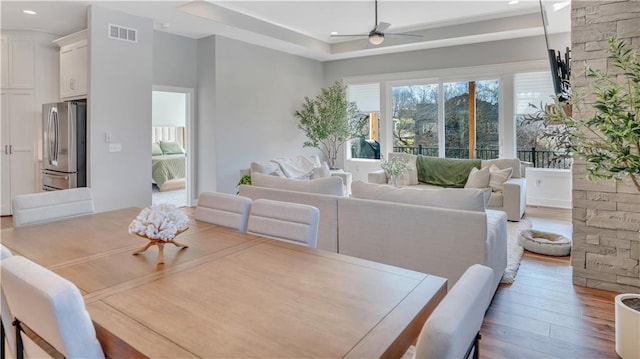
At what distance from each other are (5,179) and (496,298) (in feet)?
23.1

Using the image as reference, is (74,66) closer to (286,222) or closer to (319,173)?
(319,173)

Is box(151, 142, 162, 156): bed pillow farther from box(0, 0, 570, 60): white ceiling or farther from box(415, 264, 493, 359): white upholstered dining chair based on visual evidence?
box(415, 264, 493, 359): white upholstered dining chair

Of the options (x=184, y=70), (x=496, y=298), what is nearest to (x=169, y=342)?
(x=496, y=298)

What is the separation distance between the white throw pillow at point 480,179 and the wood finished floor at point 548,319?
207 centimetres

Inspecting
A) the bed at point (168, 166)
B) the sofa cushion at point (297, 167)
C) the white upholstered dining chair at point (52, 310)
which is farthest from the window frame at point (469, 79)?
the white upholstered dining chair at point (52, 310)

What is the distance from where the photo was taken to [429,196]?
2883 millimetres

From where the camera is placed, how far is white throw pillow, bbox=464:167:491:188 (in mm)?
5602

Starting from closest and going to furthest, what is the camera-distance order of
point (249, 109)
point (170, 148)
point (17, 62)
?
point (17, 62)
point (249, 109)
point (170, 148)

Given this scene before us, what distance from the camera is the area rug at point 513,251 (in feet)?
11.2

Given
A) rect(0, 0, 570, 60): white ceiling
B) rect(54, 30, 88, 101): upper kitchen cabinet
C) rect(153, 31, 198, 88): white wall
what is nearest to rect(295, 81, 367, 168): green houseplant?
rect(0, 0, 570, 60): white ceiling

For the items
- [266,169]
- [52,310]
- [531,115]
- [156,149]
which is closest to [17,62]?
[156,149]

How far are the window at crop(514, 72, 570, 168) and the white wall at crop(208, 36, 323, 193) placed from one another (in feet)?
13.9

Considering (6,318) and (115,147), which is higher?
(115,147)

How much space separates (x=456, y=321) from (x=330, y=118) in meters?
7.31
